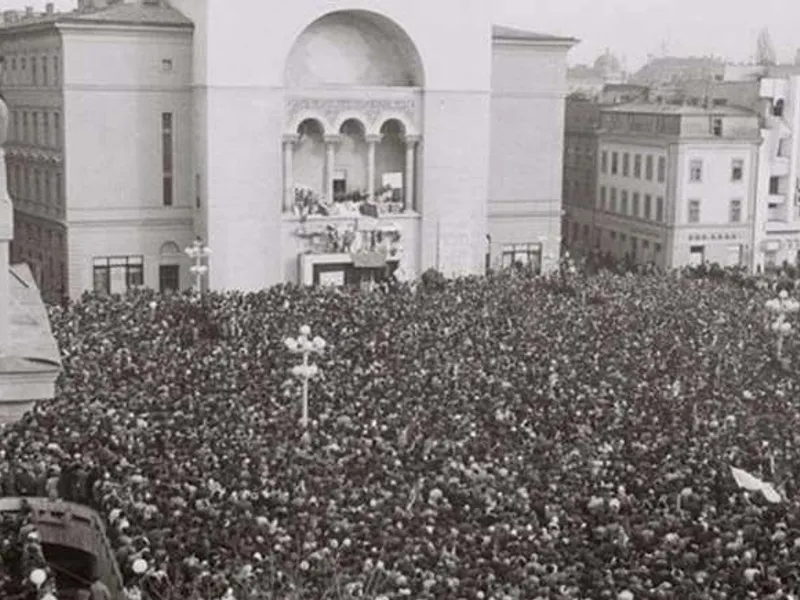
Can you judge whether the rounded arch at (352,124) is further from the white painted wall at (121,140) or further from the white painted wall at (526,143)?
the white painted wall at (526,143)

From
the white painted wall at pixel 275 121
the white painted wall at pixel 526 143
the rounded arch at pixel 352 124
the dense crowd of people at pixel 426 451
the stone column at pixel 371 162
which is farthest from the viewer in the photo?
the white painted wall at pixel 526 143

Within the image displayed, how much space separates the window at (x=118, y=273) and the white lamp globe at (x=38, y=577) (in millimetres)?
28515

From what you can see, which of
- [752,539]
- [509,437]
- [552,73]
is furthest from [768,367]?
[552,73]

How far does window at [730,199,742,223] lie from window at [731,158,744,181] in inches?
36.2

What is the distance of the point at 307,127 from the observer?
145 ft

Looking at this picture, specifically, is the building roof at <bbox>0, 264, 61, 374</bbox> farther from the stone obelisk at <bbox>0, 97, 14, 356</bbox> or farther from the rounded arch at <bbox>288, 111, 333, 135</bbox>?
the rounded arch at <bbox>288, 111, 333, 135</bbox>

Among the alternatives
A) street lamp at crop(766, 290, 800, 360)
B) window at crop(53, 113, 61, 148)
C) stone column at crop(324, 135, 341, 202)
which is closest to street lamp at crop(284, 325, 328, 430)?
street lamp at crop(766, 290, 800, 360)

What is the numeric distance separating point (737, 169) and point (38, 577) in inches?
1646

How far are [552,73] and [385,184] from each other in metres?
8.16

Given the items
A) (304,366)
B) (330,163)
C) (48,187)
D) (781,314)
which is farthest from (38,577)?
(48,187)

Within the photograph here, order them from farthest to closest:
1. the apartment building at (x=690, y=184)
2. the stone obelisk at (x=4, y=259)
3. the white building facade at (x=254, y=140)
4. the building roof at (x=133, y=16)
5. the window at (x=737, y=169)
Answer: the window at (x=737, y=169) → the apartment building at (x=690, y=184) → the white building facade at (x=254, y=140) → the building roof at (x=133, y=16) → the stone obelisk at (x=4, y=259)

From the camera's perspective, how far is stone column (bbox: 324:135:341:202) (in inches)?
1721

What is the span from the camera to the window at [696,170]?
166 feet

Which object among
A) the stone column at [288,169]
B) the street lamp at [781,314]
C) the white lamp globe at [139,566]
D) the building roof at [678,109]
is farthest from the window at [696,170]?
the white lamp globe at [139,566]
